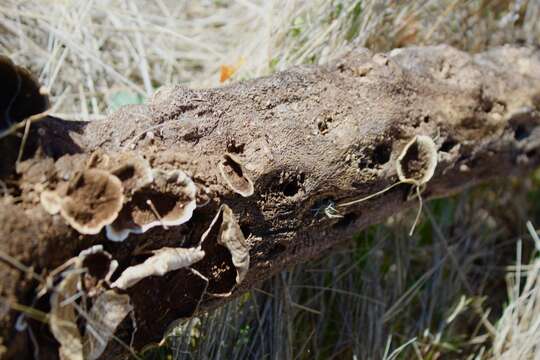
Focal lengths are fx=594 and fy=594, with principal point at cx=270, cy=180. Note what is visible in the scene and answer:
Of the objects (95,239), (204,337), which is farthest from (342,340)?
(95,239)

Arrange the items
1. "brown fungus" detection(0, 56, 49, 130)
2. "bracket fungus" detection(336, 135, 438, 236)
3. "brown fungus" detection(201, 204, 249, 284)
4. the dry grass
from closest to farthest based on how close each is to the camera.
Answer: "brown fungus" detection(0, 56, 49, 130)
"brown fungus" detection(201, 204, 249, 284)
"bracket fungus" detection(336, 135, 438, 236)
the dry grass

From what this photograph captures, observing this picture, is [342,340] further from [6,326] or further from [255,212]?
[6,326]

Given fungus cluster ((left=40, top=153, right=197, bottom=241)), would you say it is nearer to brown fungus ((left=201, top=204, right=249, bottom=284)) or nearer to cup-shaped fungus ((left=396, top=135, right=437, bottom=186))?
brown fungus ((left=201, top=204, right=249, bottom=284))

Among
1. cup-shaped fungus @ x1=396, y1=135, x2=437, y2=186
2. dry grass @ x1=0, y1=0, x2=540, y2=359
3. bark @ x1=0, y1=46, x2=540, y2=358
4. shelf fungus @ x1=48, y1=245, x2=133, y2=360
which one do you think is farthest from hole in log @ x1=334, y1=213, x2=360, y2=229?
shelf fungus @ x1=48, y1=245, x2=133, y2=360

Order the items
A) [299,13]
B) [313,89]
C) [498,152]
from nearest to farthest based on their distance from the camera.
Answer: [313,89]
[498,152]
[299,13]

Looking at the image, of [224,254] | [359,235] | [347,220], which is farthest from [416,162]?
[359,235]

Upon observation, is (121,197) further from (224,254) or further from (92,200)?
(224,254)
